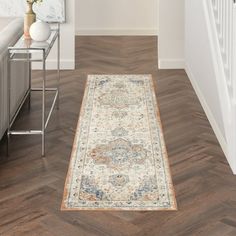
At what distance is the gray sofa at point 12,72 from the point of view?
4.77 metres

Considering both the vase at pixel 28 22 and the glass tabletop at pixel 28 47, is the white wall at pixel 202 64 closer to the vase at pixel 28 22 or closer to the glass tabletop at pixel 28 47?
the glass tabletop at pixel 28 47

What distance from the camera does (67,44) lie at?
789 cm

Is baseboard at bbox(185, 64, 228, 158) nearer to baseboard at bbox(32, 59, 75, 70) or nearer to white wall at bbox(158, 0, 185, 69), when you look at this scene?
white wall at bbox(158, 0, 185, 69)

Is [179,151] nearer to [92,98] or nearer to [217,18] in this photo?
[217,18]

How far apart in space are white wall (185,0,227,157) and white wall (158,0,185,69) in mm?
368

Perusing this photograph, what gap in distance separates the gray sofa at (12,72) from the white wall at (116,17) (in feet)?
13.7

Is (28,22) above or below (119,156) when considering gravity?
above

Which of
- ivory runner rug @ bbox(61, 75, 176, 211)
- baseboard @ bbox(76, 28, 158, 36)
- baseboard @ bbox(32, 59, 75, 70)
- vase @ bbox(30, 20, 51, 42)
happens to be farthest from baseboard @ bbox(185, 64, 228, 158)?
baseboard @ bbox(76, 28, 158, 36)

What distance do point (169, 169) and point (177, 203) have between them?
0.62 metres

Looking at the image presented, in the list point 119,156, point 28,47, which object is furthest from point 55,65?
point 119,156

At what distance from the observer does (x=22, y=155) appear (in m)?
4.92

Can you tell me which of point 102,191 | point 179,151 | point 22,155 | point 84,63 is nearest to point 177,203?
point 102,191

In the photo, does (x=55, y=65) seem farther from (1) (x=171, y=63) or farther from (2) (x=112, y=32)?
(2) (x=112, y=32)

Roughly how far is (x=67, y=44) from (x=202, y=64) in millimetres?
2357
